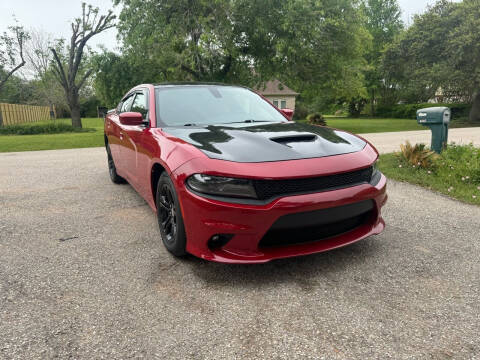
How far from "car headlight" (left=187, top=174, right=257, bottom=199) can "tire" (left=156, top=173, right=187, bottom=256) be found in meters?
0.32

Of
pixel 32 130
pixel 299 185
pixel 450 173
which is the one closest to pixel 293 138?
pixel 299 185

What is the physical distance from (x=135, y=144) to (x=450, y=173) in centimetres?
484

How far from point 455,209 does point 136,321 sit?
4.02 m

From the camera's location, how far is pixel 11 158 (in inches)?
375

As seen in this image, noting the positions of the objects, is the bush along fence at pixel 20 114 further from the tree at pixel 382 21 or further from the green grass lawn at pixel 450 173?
the tree at pixel 382 21

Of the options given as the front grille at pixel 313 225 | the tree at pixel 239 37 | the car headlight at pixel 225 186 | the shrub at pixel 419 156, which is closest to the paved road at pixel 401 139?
the shrub at pixel 419 156

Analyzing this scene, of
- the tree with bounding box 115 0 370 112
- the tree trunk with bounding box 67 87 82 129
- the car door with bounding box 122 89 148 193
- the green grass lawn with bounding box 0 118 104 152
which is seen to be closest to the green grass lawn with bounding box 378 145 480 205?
the car door with bounding box 122 89 148 193

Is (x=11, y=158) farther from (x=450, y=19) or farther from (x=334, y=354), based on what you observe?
(x=450, y=19)

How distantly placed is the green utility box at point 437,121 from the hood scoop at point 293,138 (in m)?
4.11

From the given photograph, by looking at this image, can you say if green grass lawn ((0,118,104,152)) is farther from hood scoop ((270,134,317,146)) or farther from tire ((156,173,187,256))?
hood scoop ((270,134,317,146))

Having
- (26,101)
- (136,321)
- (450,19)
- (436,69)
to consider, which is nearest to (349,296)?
(136,321)

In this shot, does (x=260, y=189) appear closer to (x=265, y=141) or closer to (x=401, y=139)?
(x=265, y=141)

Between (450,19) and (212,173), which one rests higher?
(450,19)

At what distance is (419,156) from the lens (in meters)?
6.30
